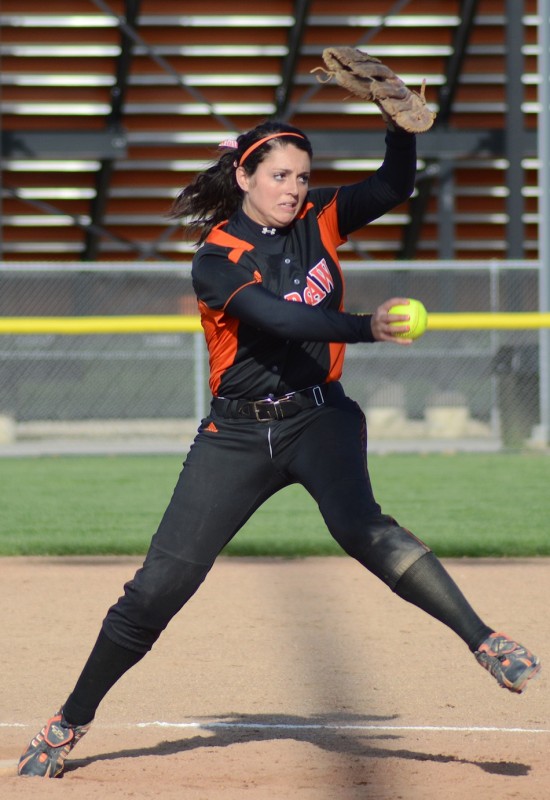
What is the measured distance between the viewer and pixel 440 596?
353 centimetres

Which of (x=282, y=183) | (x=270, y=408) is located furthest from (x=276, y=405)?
(x=282, y=183)

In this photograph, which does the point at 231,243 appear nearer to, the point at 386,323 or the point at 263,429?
the point at 263,429

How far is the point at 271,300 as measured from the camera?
3518 millimetres

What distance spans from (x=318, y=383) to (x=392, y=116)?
781mm

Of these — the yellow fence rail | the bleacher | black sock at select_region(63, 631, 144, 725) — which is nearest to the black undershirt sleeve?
black sock at select_region(63, 631, 144, 725)

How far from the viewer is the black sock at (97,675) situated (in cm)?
373

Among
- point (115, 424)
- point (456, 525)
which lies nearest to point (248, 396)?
point (456, 525)

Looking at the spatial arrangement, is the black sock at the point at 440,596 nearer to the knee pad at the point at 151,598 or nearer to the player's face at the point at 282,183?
the knee pad at the point at 151,598

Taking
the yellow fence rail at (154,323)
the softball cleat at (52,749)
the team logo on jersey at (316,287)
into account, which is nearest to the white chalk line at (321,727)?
the softball cleat at (52,749)

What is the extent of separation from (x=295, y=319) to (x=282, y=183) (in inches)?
20.9

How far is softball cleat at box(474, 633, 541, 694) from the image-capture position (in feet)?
11.0

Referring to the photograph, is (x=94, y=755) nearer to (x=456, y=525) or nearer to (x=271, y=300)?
Answer: (x=271, y=300)

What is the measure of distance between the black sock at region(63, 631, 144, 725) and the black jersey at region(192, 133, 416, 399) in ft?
2.59

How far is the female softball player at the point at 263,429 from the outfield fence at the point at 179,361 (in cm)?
1020
